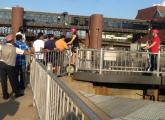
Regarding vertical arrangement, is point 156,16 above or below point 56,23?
above

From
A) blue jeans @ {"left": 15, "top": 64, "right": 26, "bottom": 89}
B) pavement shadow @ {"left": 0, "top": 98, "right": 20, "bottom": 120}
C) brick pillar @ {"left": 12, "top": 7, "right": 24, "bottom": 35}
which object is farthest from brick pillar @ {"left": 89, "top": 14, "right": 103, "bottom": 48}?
pavement shadow @ {"left": 0, "top": 98, "right": 20, "bottom": 120}

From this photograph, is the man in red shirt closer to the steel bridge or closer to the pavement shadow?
the pavement shadow

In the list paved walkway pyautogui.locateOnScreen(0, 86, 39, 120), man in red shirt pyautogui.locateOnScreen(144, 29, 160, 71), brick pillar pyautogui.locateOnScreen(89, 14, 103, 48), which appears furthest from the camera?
brick pillar pyautogui.locateOnScreen(89, 14, 103, 48)

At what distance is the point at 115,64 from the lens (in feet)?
56.1

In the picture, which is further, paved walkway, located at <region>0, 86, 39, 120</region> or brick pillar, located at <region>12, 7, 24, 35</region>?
brick pillar, located at <region>12, 7, 24, 35</region>

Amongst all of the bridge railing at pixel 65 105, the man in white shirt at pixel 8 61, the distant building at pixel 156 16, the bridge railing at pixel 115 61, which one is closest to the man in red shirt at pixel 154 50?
the bridge railing at pixel 115 61

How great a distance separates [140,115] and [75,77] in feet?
13.7

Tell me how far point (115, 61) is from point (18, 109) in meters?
7.87

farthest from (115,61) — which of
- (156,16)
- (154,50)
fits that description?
(156,16)

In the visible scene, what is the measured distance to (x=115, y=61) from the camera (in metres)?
17.0

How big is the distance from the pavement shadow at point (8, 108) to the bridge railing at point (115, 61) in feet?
19.2

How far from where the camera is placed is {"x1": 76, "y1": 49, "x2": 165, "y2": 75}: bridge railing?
16.4 m

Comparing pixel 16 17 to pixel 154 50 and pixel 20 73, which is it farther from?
pixel 20 73

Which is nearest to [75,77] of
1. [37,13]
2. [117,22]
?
[37,13]
